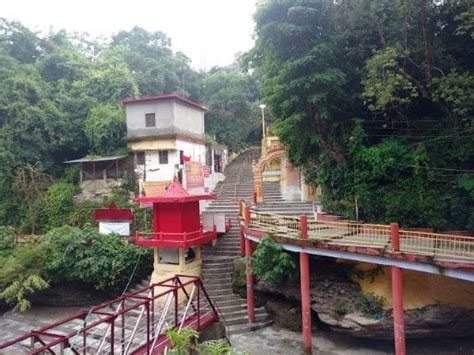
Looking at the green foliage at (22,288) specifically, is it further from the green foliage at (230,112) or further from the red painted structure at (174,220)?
the green foliage at (230,112)

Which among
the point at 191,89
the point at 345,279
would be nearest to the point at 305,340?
the point at 345,279

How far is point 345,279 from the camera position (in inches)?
614

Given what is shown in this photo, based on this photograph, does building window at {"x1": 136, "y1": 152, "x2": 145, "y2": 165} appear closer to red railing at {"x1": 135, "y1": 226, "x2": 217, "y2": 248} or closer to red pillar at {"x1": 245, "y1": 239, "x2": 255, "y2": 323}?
red railing at {"x1": 135, "y1": 226, "x2": 217, "y2": 248}

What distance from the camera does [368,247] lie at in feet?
42.0

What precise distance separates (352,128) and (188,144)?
13891 mm

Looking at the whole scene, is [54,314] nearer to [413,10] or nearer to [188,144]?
[188,144]

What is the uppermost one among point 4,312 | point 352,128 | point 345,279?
point 352,128

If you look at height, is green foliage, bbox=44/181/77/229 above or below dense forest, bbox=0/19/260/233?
below

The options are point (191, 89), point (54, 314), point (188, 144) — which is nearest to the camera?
point (54, 314)

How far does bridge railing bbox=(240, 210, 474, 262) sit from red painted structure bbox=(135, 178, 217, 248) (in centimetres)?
279

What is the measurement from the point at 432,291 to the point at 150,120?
20248 millimetres

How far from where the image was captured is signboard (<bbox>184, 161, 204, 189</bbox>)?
86.4 feet

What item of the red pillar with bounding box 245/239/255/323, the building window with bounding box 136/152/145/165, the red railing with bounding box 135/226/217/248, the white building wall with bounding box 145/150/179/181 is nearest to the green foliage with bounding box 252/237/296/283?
the red pillar with bounding box 245/239/255/323

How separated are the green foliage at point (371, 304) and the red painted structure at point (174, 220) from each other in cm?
761
